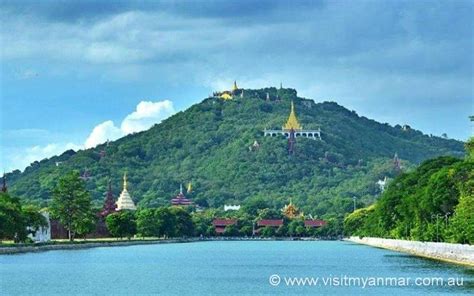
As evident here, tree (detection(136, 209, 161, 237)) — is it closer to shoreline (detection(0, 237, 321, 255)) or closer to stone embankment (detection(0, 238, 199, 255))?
shoreline (detection(0, 237, 321, 255))

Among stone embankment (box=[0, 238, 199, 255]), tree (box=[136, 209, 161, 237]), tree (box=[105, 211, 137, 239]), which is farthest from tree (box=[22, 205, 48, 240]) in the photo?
tree (box=[136, 209, 161, 237])

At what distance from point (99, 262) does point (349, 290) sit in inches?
1299

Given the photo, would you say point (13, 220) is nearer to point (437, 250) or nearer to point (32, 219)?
point (32, 219)

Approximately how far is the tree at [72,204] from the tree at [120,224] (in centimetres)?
2062

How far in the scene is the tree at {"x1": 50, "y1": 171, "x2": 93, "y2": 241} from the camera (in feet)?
429

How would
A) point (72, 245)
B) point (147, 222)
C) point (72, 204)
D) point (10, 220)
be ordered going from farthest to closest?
point (147, 222), point (72, 204), point (72, 245), point (10, 220)

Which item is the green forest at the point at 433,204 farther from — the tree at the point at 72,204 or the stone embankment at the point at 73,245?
the tree at the point at 72,204

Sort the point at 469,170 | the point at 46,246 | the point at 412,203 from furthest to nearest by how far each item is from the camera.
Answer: the point at 46,246 < the point at 412,203 < the point at 469,170

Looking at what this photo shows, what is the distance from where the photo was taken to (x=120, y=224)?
6043 inches

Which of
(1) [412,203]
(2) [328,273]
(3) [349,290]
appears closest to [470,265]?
(2) [328,273]

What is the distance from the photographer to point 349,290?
56.9 metres

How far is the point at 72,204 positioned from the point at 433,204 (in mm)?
44861

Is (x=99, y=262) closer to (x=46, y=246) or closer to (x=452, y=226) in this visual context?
(x=452, y=226)

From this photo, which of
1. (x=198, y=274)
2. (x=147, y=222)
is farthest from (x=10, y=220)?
(x=147, y=222)
